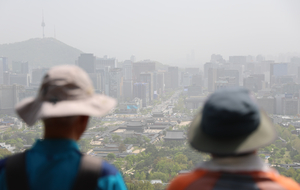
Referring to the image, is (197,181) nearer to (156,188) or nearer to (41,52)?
(156,188)

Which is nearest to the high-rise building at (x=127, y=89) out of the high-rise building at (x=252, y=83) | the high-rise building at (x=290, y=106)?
the high-rise building at (x=252, y=83)

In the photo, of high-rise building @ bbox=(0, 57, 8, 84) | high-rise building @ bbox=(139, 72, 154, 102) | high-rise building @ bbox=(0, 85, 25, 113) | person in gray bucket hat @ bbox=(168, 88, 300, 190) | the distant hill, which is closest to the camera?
person in gray bucket hat @ bbox=(168, 88, 300, 190)

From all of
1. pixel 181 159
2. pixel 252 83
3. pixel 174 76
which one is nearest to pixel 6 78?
pixel 174 76

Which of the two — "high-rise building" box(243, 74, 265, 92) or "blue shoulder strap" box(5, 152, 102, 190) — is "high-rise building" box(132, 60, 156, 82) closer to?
"high-rise building" box(243, 74, 265, 92)

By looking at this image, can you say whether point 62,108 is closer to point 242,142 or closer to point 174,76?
point 242,142

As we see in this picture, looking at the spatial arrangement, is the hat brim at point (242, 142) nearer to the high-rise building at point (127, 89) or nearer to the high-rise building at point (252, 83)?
the high-rise building at point (252, 83)

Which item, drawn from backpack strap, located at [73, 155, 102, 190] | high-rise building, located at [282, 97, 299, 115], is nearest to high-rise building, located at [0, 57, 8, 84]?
high-rise building, located at [282, 97, 299, 115]

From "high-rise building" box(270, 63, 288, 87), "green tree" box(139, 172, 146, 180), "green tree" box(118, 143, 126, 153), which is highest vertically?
"high-rise building" box(270, 63, 288, 87)
